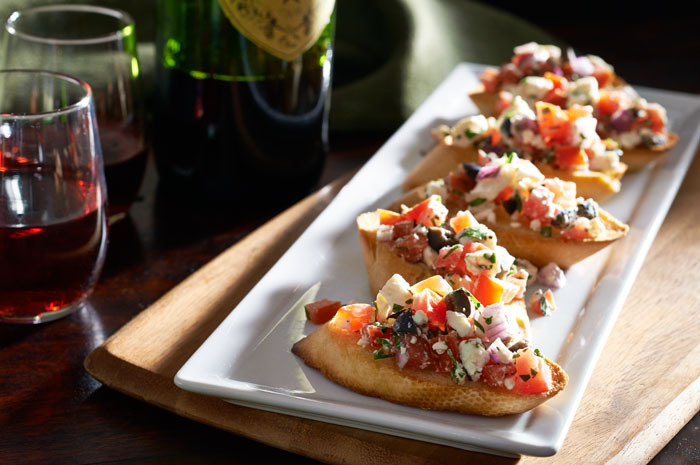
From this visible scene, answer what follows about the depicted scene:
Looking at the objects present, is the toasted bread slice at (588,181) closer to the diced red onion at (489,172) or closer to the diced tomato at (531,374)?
the diced red onion at (489,172)

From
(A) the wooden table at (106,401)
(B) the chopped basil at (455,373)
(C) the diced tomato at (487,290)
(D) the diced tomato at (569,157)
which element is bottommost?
(A) the wooden table at (106,401)

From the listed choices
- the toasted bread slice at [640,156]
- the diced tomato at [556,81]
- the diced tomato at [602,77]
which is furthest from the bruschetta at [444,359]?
the diced tomato at [602,77]

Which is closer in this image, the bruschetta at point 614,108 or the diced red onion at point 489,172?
the diced red onion at point 489,172

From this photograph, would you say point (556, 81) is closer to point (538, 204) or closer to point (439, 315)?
point (538, 204)

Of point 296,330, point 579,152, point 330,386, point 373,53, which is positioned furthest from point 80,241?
point 373,53

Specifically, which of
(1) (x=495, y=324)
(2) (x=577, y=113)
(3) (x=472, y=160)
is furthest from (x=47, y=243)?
(2) (x=577, y=113)

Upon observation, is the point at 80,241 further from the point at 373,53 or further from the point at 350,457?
the point at 373,53

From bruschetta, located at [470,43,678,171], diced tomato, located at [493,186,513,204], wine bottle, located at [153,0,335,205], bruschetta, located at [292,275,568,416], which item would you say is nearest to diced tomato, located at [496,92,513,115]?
bruschetta, located at [470,43,678,171]
